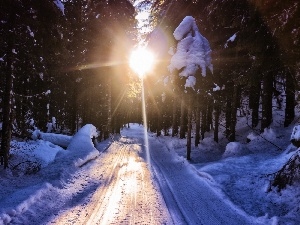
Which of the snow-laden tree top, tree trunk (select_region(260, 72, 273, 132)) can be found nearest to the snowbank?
the snow-laden tree top

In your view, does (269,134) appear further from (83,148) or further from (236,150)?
(83,148)

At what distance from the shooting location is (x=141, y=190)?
9844mm

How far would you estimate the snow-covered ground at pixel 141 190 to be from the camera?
720 centimetres

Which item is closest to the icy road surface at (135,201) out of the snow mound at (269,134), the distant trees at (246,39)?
the distant trees at (246,39)

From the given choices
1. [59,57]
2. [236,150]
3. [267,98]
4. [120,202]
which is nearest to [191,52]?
[267,98]

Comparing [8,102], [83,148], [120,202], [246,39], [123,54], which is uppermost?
[123,54]

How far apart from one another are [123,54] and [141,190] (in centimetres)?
1752

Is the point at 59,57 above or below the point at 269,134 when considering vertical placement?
above

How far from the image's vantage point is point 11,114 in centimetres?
1114

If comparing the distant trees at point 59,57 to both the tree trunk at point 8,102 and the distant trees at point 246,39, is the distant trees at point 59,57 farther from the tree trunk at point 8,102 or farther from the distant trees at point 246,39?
the distant trees at point 246,39

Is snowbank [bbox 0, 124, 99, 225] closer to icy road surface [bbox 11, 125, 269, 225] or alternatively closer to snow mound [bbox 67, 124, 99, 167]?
snow mound [bbox 67, 124, 99, 167]

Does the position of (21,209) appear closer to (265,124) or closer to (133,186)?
(133,186)

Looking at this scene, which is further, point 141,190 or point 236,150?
point 236,150

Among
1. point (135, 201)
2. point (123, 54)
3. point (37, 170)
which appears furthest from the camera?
point (123, 54)
